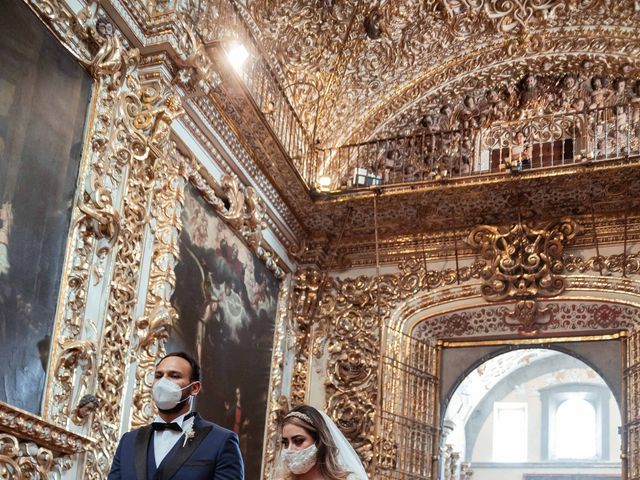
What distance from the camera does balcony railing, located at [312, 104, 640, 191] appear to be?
40.5 ft

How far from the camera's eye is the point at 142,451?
4844 millimetres

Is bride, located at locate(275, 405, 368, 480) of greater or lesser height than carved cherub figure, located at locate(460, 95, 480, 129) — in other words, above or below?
below

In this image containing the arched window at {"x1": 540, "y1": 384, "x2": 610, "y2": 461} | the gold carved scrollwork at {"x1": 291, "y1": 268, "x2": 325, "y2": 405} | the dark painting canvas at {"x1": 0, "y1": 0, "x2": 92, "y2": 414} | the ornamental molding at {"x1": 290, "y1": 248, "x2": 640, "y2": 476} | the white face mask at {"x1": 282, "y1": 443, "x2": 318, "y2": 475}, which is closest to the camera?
the white face mask at {"x1": 282, "y1": 443, "x2": 318, "y2": 475}

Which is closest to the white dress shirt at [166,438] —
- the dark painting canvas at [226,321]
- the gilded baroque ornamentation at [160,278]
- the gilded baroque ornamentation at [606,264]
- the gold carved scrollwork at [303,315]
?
the gilded baroque ornamentation at [160,278]

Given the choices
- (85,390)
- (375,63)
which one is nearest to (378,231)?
(375,63)

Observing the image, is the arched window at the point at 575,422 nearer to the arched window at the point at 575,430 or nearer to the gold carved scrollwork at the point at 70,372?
the arched window at the point at 575,430

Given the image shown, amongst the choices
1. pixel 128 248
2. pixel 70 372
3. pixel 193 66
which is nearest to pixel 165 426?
pixel 70 372

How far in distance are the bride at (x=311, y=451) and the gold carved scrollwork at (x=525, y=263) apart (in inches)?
305

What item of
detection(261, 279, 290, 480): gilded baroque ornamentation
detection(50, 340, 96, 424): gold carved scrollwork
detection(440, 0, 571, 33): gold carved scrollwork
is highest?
detection(440, 0, 571, 33): gold carved scrollwork

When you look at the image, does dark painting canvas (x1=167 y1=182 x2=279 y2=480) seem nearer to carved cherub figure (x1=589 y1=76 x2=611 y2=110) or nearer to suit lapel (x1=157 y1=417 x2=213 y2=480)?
suit lapel (x1=157 y1=417 x2=213 y2=480)

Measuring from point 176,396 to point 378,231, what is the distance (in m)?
8.23

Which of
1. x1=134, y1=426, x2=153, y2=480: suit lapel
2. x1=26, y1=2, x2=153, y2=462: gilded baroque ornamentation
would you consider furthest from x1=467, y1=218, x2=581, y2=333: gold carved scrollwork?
x1=134, y1=426, x2=153, y2=480: suit lapel

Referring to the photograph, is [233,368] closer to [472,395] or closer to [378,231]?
[378,231]

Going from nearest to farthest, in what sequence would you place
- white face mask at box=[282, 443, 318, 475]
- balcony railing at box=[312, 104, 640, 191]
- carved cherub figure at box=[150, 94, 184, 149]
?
1. white face mask at box=[282, 443, 318, 475]
2. carved cherub figure at box=[150, 94, 184, 149]
3. balcony railing at box=[312, 104, 640, 191]
